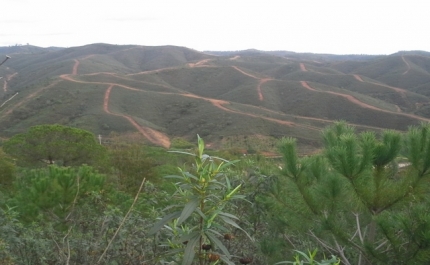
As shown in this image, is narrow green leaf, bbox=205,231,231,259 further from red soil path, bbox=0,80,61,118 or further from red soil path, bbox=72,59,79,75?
red soil path, bbox=72,59,79,75

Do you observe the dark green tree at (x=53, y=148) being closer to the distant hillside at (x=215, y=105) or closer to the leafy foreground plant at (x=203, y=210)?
the distant hillside at (x=215, y=105)

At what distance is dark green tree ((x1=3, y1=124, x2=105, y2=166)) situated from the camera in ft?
47.8

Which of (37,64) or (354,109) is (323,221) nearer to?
(354,109)

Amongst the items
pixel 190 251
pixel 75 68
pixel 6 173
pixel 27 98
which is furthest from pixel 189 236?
pixel 75 68

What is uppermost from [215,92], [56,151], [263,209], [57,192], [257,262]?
[263,209]

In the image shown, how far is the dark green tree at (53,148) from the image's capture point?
14.6 m

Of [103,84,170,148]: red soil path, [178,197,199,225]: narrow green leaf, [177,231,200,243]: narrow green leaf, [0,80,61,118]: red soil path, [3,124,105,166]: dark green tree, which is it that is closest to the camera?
[178,197,199,225]: narrow green leaf

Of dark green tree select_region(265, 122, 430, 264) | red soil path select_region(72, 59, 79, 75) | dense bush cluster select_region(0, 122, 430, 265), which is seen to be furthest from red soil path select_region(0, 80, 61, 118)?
dark green tree select_region(265, 122, 430, 264)

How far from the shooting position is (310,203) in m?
3.32

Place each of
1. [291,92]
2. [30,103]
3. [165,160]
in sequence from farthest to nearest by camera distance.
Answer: [291,92] < [30,103] < [165,160]

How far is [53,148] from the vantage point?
14.5 m

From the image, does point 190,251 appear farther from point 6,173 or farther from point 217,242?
point 6,173

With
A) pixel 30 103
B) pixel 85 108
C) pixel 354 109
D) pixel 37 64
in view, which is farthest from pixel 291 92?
pixel 37 64

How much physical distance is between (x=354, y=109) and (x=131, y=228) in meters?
47.6
